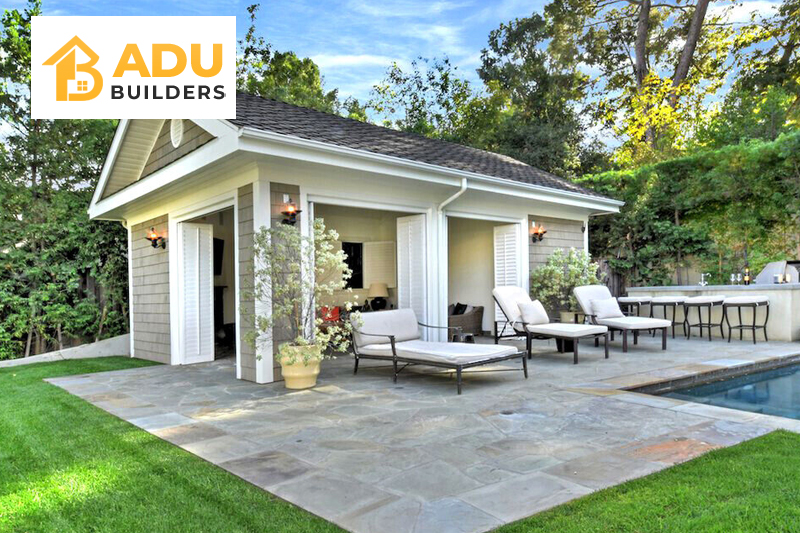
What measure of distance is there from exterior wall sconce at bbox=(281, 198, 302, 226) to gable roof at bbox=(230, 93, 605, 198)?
0.84 meters

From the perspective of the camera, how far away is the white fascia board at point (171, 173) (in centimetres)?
566

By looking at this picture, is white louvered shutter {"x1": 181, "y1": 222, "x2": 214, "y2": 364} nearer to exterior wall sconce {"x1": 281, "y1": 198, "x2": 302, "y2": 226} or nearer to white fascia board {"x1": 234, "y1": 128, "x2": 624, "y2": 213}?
exterior wall sconce {"x1": 281, "y1": 198, "x2": 302, "y2": 226}

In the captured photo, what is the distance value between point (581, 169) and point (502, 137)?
11.2 feet

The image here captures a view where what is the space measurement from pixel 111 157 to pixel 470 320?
7.23 m

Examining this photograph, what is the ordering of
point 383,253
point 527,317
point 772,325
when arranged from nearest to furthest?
1. point 527,317
2. point 772,325
3. point 383,253

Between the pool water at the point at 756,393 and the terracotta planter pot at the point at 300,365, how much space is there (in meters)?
3.84

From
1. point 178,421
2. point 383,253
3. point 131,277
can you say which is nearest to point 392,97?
point 383,253

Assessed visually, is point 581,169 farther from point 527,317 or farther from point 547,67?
point 527,317

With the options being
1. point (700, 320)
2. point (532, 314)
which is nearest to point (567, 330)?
point (532, 314)

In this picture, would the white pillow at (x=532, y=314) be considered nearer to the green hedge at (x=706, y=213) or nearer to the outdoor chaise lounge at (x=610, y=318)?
the outdoor chaise lounge at (x=610, y=318)

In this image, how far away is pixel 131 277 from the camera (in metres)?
9.80

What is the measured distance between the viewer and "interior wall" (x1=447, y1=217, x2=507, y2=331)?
1125 centimetres

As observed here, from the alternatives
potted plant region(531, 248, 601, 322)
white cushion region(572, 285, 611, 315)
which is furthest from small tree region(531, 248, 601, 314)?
white cushion region(572, 285, 611, 315)

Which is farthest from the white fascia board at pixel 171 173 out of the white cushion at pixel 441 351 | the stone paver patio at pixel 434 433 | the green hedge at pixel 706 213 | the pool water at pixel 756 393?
the green hedge at pixel 706 213
